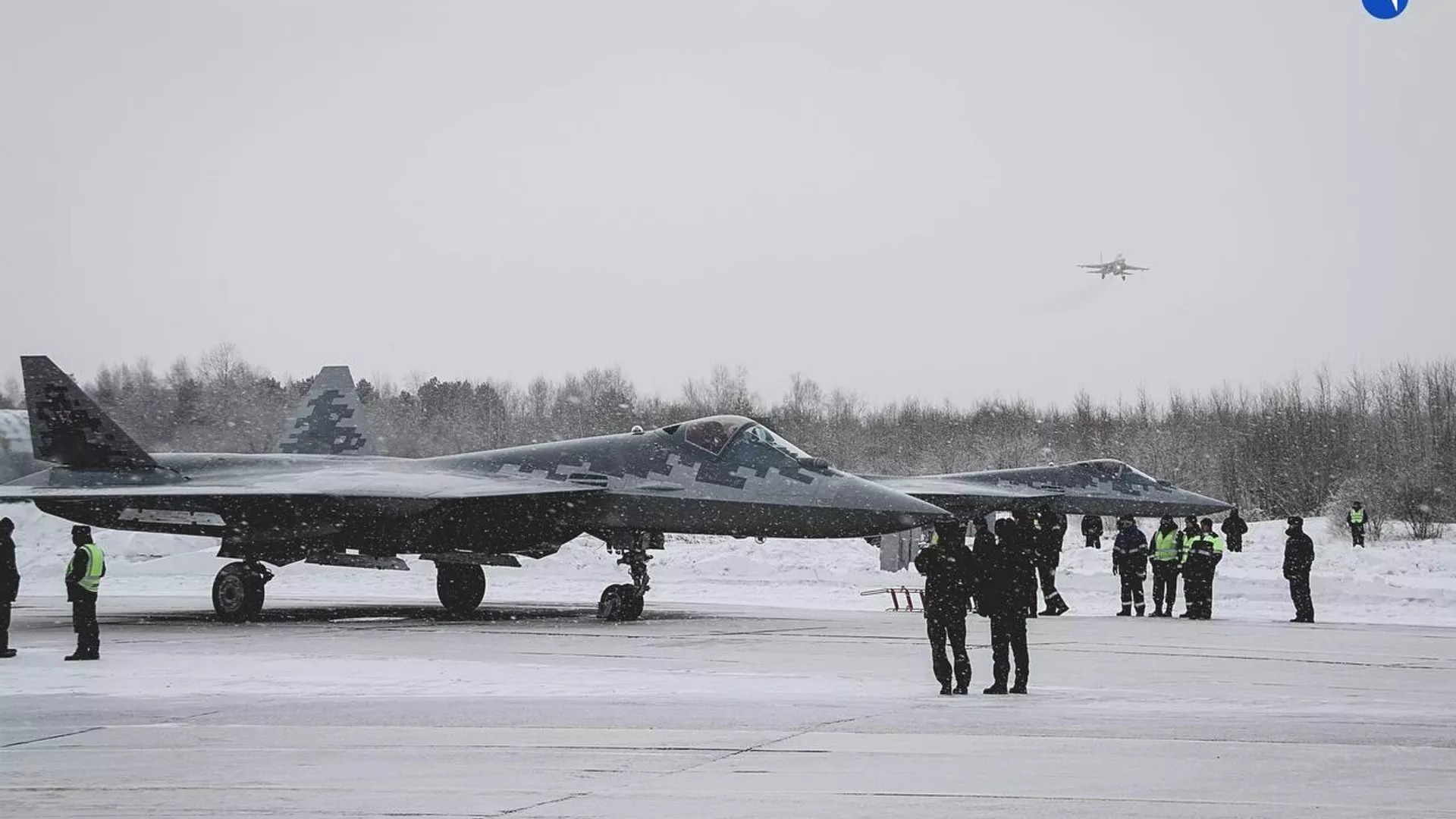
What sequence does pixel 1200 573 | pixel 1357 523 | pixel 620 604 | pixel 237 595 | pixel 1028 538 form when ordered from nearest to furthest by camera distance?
1. pixel 1028 538
2. pixel 620 604
3. pixel 237 595
4. pixel 1200 573
5. pixel 1357 523

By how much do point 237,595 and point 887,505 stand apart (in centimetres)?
913

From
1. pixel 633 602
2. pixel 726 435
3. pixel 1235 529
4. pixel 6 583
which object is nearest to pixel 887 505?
pixel 726 435

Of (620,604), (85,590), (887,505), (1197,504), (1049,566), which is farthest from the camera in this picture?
(1197,504)

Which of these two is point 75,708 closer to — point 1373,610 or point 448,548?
point 448,548

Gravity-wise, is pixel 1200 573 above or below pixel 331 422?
below

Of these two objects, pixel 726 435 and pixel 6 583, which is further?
pixel 726 435

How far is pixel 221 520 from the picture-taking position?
1978 cm

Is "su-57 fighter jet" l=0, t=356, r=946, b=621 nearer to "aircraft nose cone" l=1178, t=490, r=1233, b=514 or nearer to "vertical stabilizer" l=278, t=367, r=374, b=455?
"vertical stabilizer" l=278, t=367, r=374, b=455

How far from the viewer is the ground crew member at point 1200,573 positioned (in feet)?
65.5

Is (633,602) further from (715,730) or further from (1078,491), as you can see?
(1078,491)

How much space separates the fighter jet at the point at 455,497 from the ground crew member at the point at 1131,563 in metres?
4.40

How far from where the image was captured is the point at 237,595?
757 inches

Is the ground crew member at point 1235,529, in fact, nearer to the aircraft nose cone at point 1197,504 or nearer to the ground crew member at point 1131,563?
the aircraft nose cone at point 1197,504

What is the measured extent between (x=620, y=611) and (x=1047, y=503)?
54.5 feet
